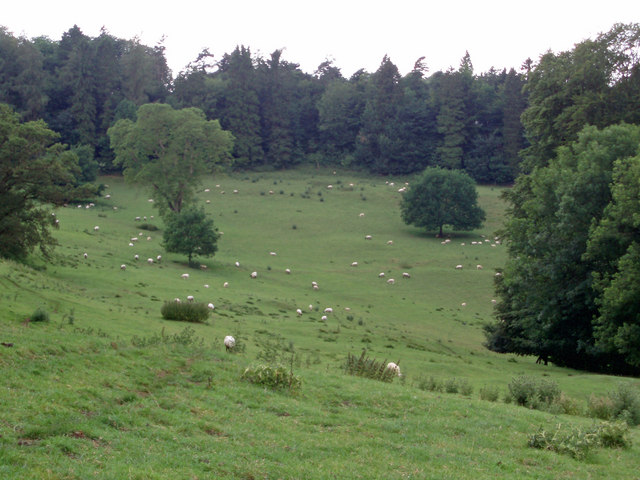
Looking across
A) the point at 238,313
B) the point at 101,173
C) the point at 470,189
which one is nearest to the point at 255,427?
the point at 238,313

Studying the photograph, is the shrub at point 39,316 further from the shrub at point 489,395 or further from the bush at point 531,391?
the bush at point 531,391

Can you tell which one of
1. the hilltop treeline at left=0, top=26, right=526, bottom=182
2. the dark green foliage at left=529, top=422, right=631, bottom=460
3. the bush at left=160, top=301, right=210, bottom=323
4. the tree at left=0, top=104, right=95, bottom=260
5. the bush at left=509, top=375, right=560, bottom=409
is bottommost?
the bush at left=160, top=301, right=210, bottom=323

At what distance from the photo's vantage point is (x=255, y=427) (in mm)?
10750

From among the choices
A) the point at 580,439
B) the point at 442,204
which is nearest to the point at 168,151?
the point at 442,204

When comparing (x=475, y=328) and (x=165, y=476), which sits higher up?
(x=165, y=476)

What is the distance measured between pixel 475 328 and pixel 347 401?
2929 centimetres

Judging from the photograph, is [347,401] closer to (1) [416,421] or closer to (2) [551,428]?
(1) [416,421]

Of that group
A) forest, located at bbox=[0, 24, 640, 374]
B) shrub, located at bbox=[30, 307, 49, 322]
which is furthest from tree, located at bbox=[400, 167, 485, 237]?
shrub, located at bbox=[30, 307, 49, 322]

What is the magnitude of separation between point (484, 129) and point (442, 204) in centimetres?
3848

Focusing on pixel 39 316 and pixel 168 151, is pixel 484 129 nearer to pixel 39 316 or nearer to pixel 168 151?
pixel 168 151

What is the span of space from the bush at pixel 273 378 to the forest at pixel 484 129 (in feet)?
52.9

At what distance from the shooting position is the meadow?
356 inches

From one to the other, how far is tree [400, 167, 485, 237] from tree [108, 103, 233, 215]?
2229 cm

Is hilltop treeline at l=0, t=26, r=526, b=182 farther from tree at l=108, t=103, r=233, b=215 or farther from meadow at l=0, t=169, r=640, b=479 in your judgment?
meadow at l=0, t=169, r=640, b=479
